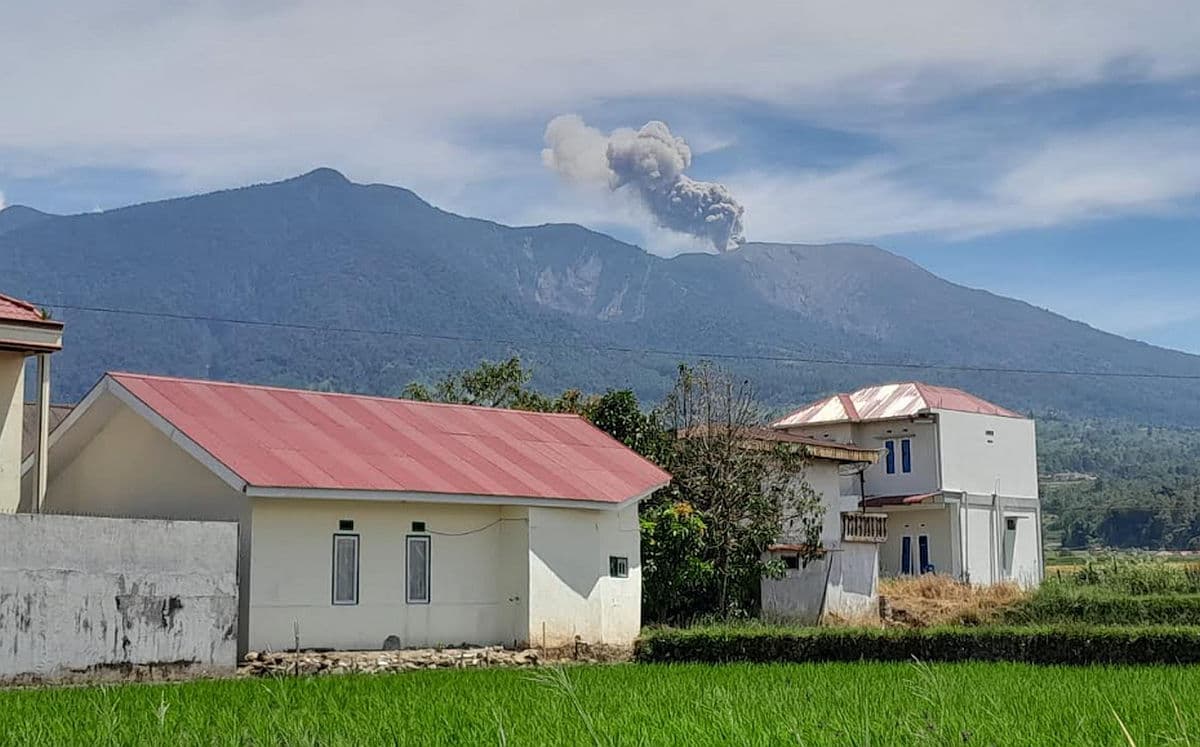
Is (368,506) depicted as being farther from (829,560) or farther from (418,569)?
(829,560)

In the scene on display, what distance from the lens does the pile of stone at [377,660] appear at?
2103 centimetres

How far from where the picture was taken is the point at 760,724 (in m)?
11.6

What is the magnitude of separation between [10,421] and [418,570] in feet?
21.3

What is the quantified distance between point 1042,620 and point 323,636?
1463cm

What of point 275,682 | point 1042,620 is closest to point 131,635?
point 275,682

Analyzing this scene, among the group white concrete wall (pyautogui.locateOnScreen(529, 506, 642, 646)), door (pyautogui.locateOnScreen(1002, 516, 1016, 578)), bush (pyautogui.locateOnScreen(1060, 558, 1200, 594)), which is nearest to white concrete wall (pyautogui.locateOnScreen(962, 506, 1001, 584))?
door (pyautogui.locateOnScreen(1002, 516, 1016, 578))

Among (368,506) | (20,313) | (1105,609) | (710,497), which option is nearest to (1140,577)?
(1105,609)

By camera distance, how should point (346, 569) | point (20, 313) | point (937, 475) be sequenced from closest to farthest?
point (20, 313)
point (346, 569)
point (937, 475)

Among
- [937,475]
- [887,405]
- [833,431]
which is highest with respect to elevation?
[887,405]

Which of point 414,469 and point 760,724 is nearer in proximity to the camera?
point 760,724

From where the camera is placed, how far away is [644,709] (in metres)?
13.9

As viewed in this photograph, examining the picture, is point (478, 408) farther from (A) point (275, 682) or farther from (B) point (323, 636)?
(A) point (275, 682)

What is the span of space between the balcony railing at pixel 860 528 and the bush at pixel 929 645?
40.0 ft

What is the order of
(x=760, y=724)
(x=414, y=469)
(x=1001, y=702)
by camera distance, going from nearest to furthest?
(x=760, y=724)
(x=1001, y=702)
(x=414, y=469)
